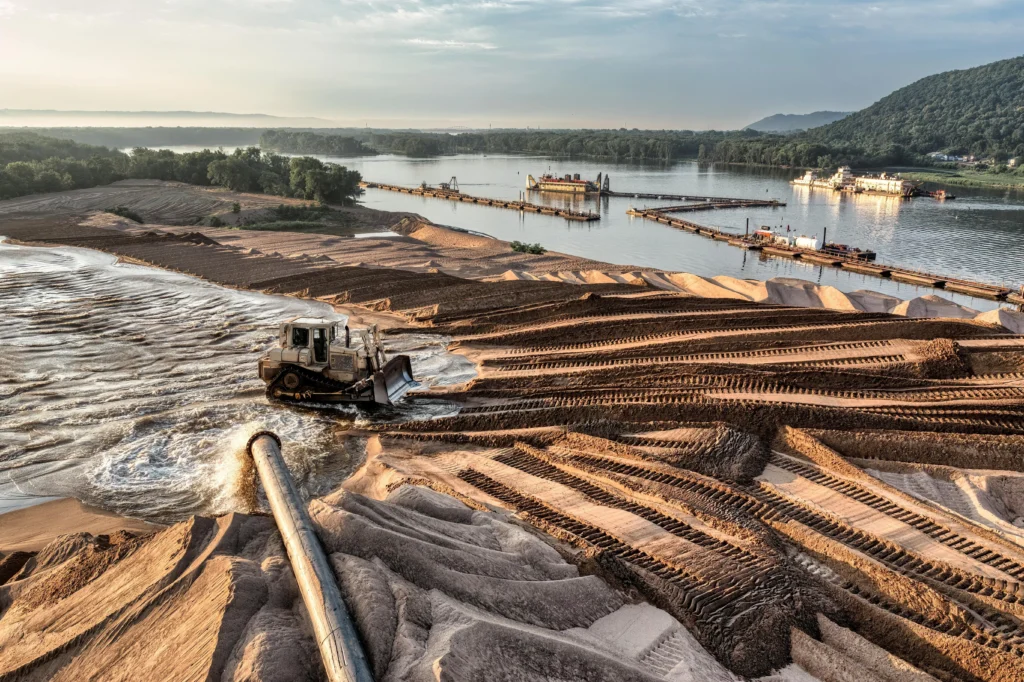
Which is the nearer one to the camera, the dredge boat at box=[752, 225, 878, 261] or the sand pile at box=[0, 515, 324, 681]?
the sand pile at box=[0, 515, 324, 681]

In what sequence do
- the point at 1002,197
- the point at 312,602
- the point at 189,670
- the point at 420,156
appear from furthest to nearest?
the point at 420,156 → the point at 1002,197 → the point at 312,602 → the point at 189,670

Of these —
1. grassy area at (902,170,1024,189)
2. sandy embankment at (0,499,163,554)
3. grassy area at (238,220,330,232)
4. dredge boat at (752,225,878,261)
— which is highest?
grassy area at (902,170,1024,189)

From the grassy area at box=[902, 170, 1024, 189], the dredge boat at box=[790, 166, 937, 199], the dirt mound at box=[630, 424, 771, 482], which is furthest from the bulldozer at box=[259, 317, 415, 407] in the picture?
the grassy area at box=[902, 170, 1024, 189]

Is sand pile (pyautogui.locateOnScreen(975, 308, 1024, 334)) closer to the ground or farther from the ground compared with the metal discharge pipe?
farther from the ground

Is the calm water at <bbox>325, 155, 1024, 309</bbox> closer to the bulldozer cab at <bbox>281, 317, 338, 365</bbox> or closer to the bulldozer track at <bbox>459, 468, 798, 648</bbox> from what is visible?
the bulldozer cab at <bbox>281, 317, 338, 365</bbox>

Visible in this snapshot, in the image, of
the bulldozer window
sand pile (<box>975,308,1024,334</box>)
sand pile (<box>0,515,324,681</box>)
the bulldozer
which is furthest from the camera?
sand pile (<box>975,308,1024,334</box>)

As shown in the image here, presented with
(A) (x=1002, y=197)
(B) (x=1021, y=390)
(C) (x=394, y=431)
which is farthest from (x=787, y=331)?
(A) (x=1002, y=197)

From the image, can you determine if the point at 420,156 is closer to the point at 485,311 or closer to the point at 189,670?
the point at 485,311
